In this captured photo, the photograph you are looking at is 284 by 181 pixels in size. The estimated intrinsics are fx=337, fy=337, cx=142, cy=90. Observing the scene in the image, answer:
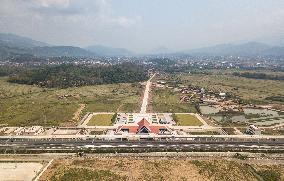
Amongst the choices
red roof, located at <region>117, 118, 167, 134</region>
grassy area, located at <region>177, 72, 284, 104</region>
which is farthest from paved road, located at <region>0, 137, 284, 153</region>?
grassy area, located at <region>177, 72, 284, 104</region>

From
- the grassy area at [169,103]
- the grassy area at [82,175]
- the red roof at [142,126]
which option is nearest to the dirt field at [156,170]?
the grassy area at [82,175]

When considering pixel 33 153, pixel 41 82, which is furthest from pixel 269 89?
pixel 33 153

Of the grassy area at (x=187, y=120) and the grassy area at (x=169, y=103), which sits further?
the grassy area at (x=169, y=103)

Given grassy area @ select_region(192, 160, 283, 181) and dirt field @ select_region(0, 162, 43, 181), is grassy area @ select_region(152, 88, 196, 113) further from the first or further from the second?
dirt field @ select_region(0, 162, 43, 181)

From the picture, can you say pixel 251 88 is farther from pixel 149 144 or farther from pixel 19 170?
pixel 19 170

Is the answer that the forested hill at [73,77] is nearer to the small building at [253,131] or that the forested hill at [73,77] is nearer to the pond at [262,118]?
the pond at [262,118]

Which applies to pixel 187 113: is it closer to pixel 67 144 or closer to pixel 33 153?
pixel 67 144
